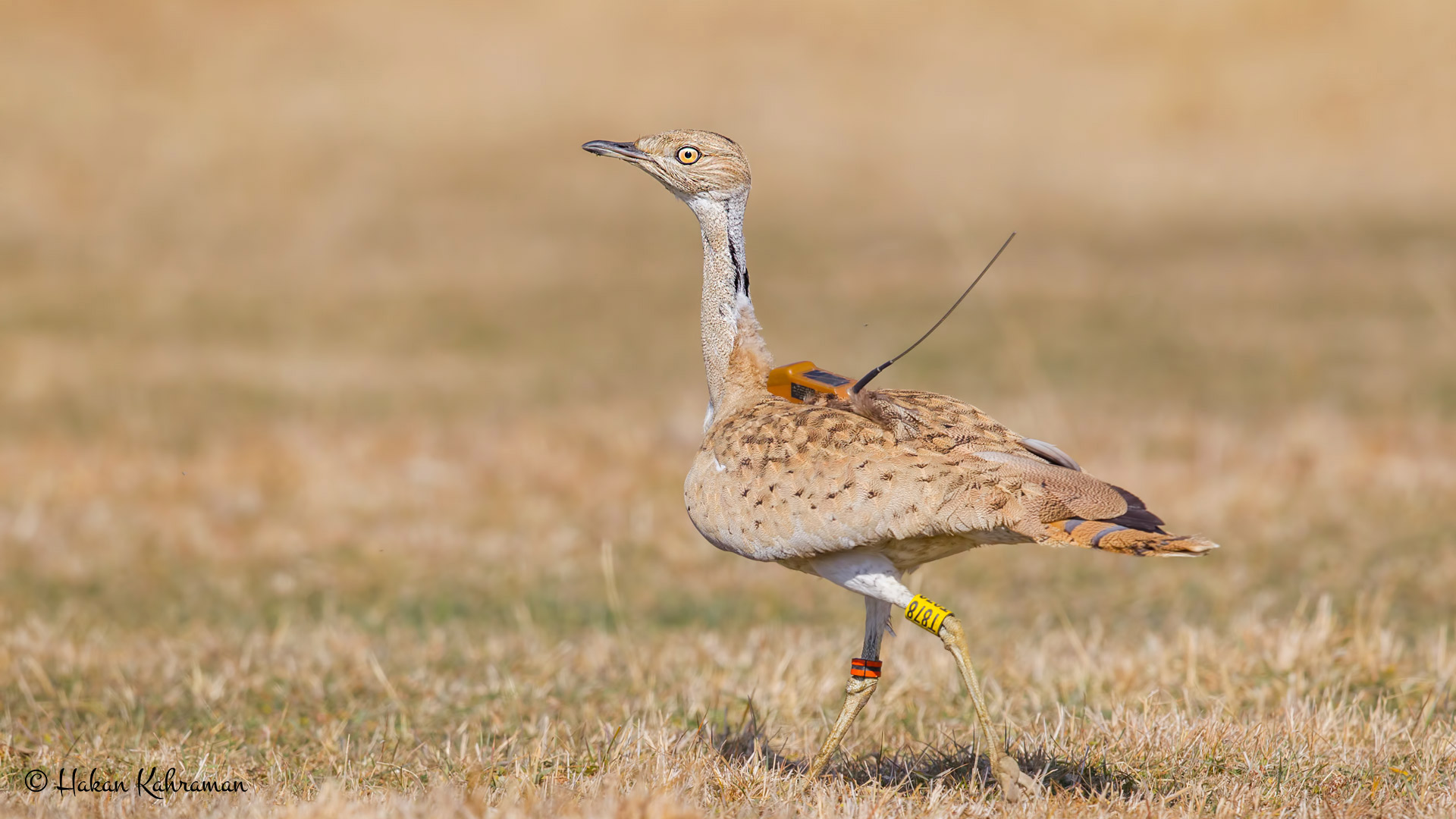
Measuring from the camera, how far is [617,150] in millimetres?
4918

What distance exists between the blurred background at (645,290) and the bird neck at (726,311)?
9.94 ft

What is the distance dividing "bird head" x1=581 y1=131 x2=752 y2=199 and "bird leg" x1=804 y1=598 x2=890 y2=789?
1.47m

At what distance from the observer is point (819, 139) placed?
2912cm

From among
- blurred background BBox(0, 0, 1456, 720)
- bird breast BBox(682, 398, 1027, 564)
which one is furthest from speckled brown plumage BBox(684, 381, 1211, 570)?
blurred background BBox(0, 0, 1456, 720)

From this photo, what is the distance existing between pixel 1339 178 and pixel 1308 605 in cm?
2180

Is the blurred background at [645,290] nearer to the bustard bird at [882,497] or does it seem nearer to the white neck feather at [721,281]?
the white neck feather at [721,281]

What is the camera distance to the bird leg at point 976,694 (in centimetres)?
414

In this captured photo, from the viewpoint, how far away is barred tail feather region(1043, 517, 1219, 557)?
144 inches

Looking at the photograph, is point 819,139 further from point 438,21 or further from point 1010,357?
point 1010,357

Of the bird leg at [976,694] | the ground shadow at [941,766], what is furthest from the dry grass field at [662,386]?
the bird leg at [976,694]

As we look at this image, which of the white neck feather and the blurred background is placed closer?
the white neck feather

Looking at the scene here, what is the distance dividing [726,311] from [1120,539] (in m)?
1.75

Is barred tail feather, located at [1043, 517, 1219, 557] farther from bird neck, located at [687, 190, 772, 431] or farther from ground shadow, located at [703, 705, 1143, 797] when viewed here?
bird neck, located at [687, 190, 772, 431]

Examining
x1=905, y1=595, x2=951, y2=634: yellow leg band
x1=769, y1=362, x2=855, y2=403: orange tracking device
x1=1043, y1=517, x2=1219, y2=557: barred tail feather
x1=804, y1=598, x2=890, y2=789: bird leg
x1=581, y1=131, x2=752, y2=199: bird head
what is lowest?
x1=804, y1=598, x2=890, y2=789: bird leg
